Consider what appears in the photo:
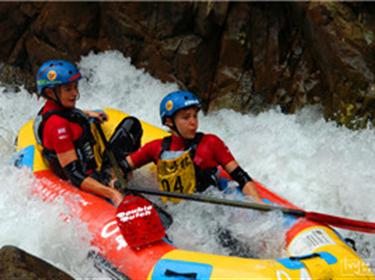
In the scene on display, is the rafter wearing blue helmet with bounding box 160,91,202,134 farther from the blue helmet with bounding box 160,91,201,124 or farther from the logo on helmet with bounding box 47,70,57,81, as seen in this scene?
the logo on helmet with bounding box 47,70,57,81

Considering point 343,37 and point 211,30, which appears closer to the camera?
point 343,37

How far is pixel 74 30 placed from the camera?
6660 millimetres

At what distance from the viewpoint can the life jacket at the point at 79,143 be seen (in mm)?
4131

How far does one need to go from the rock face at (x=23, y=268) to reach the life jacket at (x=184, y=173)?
1145 millimetres

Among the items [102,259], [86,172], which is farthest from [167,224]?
[86,172]

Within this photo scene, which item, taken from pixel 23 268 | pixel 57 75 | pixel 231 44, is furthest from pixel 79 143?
pixel 231 44

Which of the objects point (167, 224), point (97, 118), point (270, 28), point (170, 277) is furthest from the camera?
point (270, 28)

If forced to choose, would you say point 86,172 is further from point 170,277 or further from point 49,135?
point 170,277

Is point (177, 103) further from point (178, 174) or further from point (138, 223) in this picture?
point (138, 223)

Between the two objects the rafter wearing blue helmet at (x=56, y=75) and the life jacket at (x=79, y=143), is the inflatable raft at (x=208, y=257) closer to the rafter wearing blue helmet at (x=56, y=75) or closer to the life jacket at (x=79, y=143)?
the life jacket at (x=79, y=143)

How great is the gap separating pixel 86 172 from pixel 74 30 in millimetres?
3006

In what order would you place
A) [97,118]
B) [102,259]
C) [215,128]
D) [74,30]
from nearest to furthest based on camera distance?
[102,259], [97,118], [215,128], [74,30]

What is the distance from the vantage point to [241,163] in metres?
5.39

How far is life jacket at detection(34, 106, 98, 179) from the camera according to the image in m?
4.13
